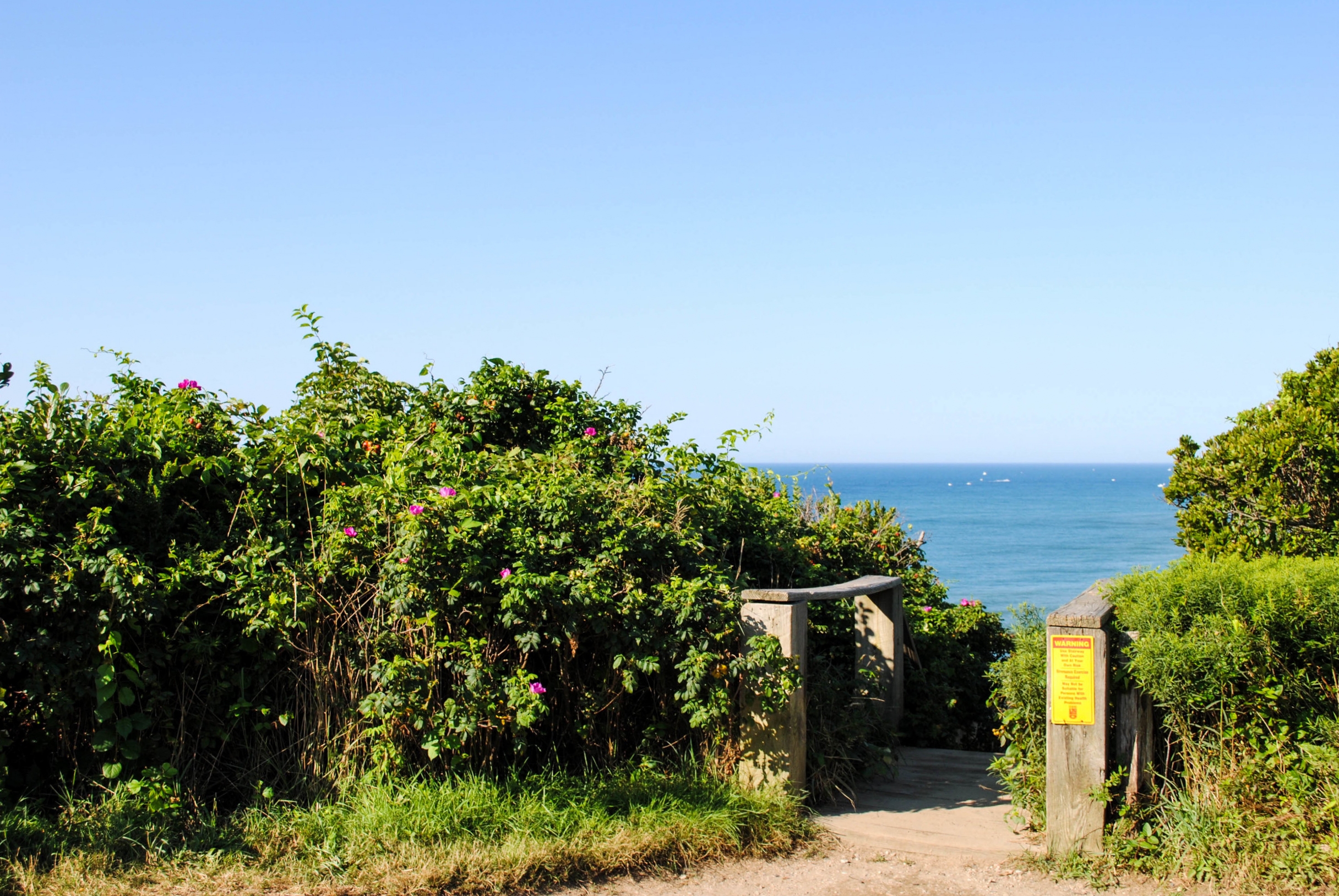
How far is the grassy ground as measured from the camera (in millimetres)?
4164

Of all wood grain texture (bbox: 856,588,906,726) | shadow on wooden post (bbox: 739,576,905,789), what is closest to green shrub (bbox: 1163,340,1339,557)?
wood grain texture (bbox: 856,588,906,726)

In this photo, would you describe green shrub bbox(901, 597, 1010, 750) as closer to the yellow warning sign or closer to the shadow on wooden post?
the shadow on wooden post

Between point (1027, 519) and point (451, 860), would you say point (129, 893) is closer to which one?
point (451, 860)

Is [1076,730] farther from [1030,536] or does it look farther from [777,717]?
[1030,536]

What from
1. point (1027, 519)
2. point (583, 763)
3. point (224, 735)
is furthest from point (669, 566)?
point (1027, 519)

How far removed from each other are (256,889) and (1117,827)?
3.98 meters

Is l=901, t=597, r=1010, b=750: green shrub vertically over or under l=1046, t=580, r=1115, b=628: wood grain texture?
under

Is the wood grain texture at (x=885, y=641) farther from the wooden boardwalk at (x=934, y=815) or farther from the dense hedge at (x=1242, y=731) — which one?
the dense hedge at (x=1242, y=731)

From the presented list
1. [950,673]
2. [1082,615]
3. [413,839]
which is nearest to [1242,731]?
[1082,615]

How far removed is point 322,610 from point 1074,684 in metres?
3.85

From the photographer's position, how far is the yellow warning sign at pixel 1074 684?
15.1 feet

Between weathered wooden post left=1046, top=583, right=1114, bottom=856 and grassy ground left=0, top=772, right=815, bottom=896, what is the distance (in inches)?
49.2

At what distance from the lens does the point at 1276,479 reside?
21.4ft

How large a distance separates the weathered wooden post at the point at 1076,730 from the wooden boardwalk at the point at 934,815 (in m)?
0.30
